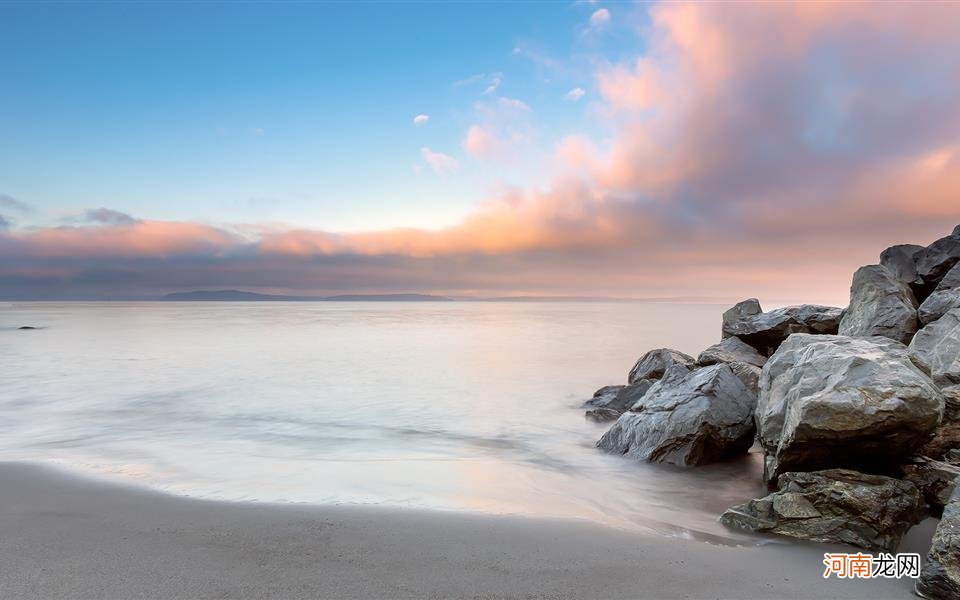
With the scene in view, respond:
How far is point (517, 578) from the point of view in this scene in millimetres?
4016

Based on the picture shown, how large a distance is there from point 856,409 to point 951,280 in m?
7.46

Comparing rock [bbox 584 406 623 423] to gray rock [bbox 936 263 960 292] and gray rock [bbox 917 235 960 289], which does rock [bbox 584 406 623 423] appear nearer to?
gray rock [bbox 936 263 960 292]

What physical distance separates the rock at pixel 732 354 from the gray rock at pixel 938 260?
356 cm

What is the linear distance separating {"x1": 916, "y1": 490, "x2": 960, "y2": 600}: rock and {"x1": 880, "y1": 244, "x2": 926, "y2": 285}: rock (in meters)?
9.14

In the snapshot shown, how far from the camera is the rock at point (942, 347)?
708 cm

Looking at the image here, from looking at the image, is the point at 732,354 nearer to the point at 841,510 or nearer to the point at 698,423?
the point at 698,423

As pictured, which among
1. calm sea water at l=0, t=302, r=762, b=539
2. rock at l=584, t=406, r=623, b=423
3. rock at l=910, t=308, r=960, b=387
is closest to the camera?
calm sea water at l=0, t=302, r=762, b=539

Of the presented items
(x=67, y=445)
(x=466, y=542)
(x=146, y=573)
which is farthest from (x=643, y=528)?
(x=67, y=445)

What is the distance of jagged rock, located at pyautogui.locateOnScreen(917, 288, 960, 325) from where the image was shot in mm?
8742

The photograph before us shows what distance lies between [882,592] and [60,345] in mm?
38626

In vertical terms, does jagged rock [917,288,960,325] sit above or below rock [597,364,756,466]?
above

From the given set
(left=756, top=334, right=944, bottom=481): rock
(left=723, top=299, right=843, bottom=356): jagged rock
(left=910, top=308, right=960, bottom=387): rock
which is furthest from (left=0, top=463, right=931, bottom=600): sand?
(left=723, top=299, right=843, bottom=356): jagged rock

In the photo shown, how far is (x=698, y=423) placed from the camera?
299 inches

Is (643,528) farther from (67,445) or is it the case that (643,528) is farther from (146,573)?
(67,445)
